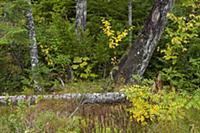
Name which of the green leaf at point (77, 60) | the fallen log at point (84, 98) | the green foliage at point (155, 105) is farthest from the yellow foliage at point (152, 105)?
the green leaf at point (77, 60)

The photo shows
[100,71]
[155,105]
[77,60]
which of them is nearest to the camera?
[155,105]

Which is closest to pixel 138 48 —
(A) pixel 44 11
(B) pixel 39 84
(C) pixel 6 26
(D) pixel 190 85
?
(D) pixel 190 85

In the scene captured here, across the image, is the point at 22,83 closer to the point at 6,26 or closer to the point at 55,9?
the point at 6,26

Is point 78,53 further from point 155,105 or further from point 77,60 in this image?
point 155,105

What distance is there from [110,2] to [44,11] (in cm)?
226

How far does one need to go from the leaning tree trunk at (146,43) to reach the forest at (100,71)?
0.07 ft

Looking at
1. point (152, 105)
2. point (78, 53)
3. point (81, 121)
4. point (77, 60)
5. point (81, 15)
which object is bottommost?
point (81, 121)

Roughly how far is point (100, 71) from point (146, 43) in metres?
1.76

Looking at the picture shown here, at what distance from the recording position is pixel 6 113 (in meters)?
7.16

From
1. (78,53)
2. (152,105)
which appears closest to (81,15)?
(78,53)

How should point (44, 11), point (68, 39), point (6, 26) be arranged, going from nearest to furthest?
point (6, 26) → point (68, 39) → point (44, 11)

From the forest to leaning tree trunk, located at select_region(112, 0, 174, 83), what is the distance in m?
0.02

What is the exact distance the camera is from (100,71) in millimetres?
9875

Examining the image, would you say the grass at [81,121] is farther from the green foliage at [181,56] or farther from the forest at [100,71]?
the green foliage at [181,56]
